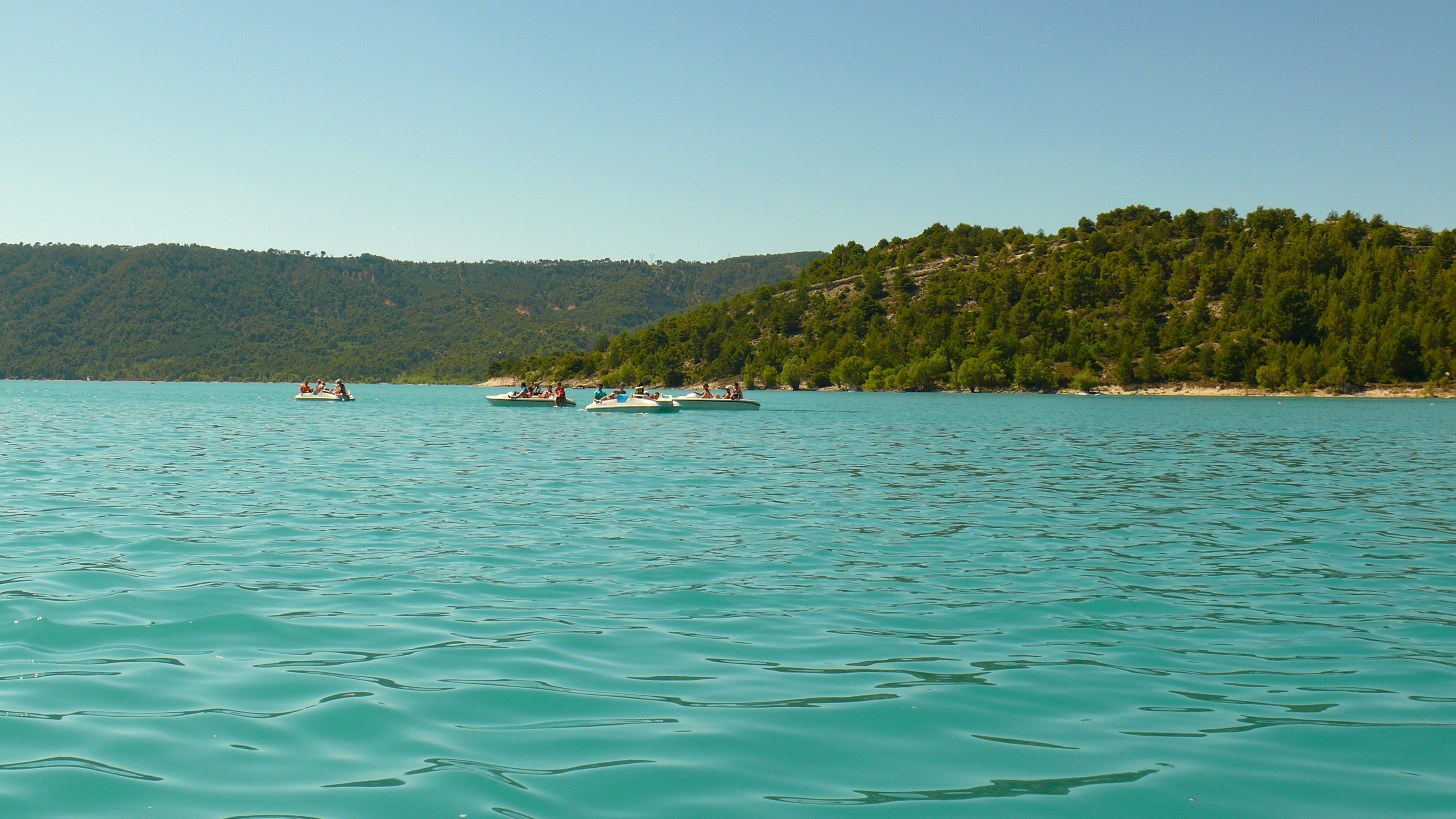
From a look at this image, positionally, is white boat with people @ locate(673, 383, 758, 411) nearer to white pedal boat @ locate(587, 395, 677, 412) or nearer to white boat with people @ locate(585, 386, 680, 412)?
white boat with people @ locate(585, 386, 680, 412)

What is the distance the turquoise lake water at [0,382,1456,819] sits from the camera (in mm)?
6113

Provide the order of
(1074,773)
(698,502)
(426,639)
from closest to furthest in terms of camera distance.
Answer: (1074,773), (426,639), (698,502)

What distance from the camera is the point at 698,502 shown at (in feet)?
68.3

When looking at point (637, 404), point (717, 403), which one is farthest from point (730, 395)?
point (637, 404)

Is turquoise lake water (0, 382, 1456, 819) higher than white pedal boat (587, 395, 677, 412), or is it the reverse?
white pedal boat (587, 395, 677, 412)

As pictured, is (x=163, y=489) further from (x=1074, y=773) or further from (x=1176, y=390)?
(x=1176, y=390)

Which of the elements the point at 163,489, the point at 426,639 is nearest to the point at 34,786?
the point at 426,639

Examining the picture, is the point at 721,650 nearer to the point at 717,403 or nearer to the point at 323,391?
the point at 717,403

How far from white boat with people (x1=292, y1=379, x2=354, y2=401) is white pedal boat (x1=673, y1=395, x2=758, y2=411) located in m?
30.4

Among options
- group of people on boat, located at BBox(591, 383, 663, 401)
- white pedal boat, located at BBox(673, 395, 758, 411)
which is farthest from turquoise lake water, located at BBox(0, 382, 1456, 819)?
white pedal boat, located at BBox(673, 395, 758, 411)

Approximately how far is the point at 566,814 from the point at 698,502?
15.2m

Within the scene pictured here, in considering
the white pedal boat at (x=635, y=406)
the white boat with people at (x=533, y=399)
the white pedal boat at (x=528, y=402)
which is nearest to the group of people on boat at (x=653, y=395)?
the white pedal boat at (x=635, y=406)

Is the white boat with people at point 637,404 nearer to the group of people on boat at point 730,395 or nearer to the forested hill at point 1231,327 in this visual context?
the group of people on boat at point 730,395

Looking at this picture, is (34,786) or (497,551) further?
(497,551)
